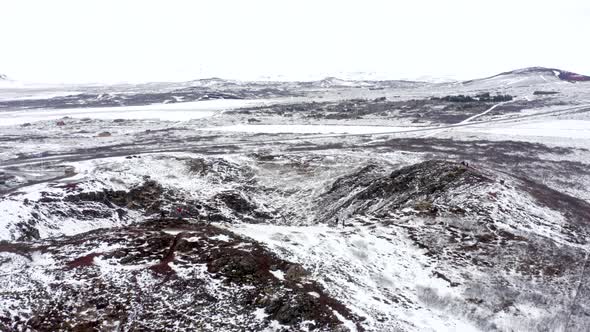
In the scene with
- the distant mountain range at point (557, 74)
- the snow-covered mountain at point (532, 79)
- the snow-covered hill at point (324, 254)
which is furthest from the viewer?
the distant mountain range at point (557, 74)

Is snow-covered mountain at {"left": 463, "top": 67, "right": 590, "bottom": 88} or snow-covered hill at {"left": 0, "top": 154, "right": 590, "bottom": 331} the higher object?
snow-covered mountain at {"left": 463, "top": 67, "right": 590, "bottom": 88}

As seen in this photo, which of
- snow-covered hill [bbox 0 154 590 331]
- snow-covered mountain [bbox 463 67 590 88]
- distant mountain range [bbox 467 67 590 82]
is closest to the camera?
snow-covered hill [bbox 0 154 590 331]

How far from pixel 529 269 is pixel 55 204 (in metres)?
25.0

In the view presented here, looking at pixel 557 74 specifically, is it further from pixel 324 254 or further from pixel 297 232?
pixel 324 254

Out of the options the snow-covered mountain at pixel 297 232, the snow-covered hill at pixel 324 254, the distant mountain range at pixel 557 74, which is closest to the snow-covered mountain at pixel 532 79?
the distant mountain range at pixel 557 74

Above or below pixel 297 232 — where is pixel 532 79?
above

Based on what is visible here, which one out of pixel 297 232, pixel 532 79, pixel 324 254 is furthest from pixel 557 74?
pixel 324 254

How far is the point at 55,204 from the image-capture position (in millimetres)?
24812

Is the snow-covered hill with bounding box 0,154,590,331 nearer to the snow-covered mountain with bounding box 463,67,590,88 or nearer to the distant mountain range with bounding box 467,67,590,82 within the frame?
the snow-covered mountain with bounding box 463,67,590,88

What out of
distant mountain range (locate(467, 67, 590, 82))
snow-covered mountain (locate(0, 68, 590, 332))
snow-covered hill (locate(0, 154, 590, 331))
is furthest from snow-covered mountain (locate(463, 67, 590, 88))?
snow-covered hill (locate(0, 154, 590, 331))

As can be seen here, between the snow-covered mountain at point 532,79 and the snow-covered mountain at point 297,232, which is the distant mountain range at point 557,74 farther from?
the snow-covered mountain at point 297,232

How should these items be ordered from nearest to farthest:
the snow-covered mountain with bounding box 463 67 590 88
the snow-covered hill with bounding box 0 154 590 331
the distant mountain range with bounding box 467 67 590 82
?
1. the snow-covered hill with bounding box 0 154 590 331
2. the snow-covered mountain with bounding box 463 67 590 88
3. the distant mountain range with bounding box 467 67 590 82

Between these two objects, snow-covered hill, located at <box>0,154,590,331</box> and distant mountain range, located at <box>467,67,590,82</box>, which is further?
distant mountain range, located at <box>467,67,590,82</box>

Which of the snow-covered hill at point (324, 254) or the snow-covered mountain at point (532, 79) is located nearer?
the snow-covered hill at point (324, 254)
